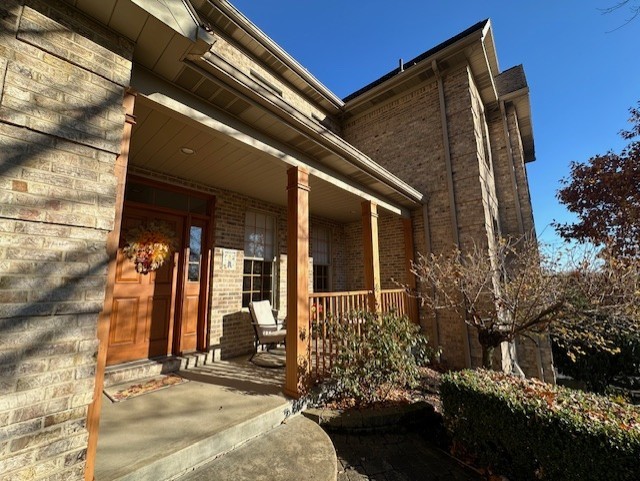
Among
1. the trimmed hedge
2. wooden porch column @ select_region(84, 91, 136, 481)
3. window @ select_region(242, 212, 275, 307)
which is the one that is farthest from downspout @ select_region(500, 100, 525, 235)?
wooden porch column @ select_region(84, 91, 136, 481)

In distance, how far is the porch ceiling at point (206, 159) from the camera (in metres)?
3.11

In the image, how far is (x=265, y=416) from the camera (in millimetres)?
2918

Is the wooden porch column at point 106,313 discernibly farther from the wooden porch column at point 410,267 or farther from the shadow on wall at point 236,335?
the wooden porch column at point 410,267

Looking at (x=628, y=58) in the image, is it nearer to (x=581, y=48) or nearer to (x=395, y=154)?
(x=581, y=48)

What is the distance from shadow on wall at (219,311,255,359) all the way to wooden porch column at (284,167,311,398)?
6.55 feet

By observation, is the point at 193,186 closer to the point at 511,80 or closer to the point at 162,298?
the point at 162,298

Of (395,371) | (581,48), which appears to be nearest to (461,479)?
(395,371)

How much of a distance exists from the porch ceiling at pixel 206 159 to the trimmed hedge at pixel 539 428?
3421 mm

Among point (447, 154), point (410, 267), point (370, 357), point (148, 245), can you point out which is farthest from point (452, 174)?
point (148, 245)

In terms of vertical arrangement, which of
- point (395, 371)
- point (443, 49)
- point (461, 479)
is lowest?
point (461, 479)

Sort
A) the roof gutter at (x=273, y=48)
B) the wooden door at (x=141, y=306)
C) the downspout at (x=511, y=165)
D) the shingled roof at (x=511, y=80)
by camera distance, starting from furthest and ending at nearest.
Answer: the shingled roof at (x=511, y=80) < the downspout at (x=511, y=165) < the roof gutter at (x=273, y=48) < the wooden door at (x=141, y=306)

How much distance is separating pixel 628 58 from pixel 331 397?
5.49 meters

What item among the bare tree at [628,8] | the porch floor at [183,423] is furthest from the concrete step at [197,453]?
the bare tree at [628,8]

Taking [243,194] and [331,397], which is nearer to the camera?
[331,397]
